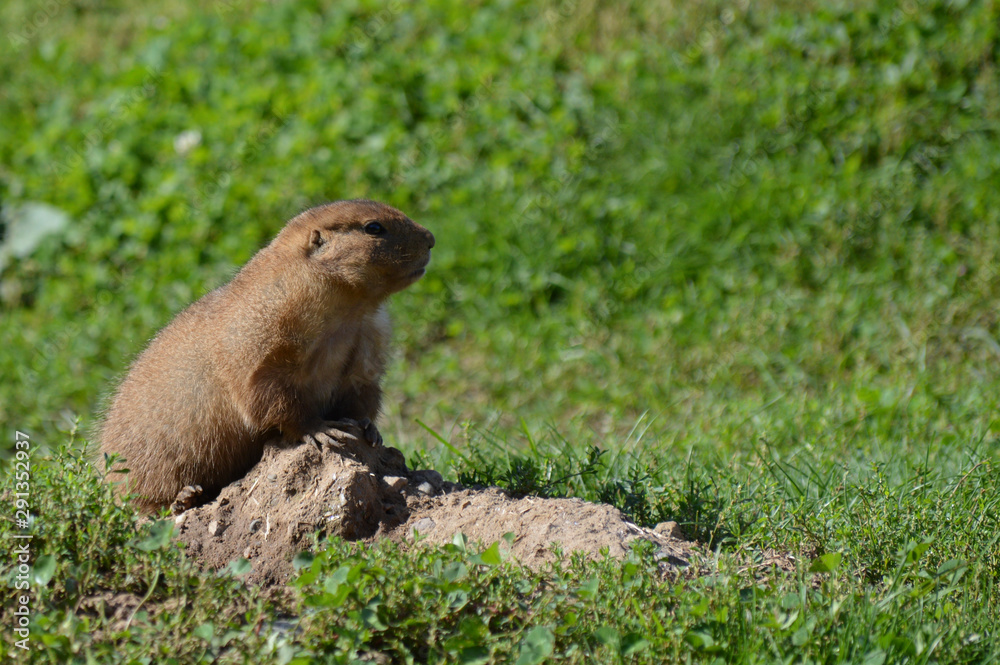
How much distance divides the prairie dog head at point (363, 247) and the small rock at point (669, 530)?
1317 mm

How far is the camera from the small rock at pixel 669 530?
3.72 metres

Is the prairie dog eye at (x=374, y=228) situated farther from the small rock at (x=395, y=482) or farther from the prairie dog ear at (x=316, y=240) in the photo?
the small rock at (x=395, y=482)

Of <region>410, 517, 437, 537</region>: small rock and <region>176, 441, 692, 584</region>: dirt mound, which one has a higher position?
<region>176, 441, 692, 584</region>: dirt mound

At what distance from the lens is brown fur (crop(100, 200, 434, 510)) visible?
3.76m

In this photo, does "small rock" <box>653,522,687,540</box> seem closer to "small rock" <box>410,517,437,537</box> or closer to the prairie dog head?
"small rock" <box>410,517,437,537</box>

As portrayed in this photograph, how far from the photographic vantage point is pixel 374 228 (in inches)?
157

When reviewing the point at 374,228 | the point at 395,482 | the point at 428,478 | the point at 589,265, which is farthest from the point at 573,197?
the point at 395,482

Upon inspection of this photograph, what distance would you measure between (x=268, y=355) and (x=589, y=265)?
13.4 ft

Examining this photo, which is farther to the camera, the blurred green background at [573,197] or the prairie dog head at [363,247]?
Answer: the blurred green background at [573,197]

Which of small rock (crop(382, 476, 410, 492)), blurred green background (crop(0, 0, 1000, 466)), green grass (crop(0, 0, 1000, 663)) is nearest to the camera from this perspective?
green grass (crop(0, 0, 1000, 663))

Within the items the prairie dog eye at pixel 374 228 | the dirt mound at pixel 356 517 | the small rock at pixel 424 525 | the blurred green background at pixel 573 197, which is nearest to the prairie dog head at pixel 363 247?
the prairie dog eye at pixel 374 228

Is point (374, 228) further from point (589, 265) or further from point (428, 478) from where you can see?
point (589, 265)

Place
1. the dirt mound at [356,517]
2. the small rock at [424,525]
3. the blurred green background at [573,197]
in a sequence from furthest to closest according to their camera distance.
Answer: the blurred green background at [573,197], the small rock at [424,525], the dirt mound at [356,517]

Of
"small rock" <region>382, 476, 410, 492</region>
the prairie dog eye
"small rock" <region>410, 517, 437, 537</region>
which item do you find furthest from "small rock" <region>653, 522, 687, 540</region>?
the prairie dog eye
